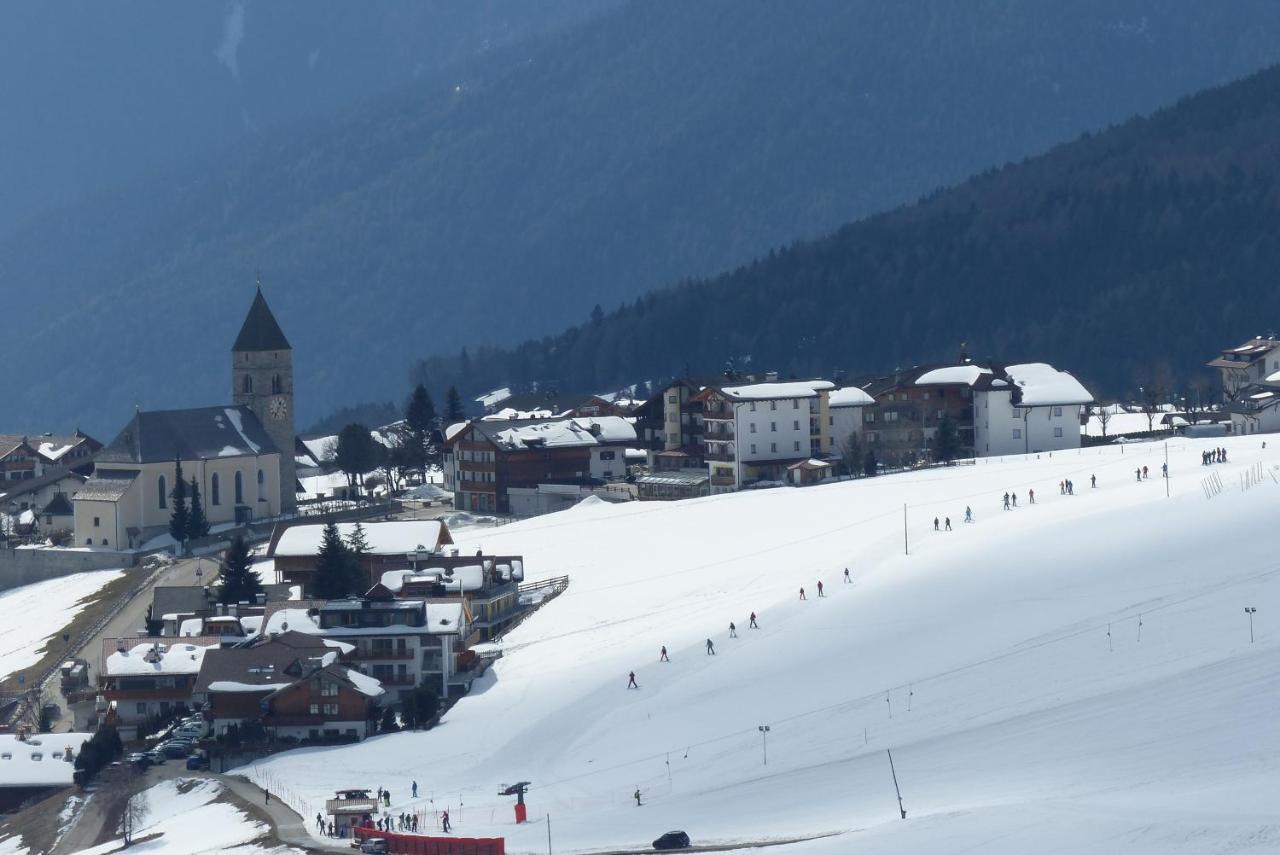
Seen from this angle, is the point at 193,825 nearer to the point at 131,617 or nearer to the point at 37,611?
the point at 131,617

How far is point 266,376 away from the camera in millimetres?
107750

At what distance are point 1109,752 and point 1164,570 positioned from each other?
13.1 metres

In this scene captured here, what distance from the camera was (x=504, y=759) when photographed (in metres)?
57.2

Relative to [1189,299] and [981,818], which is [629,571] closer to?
[981,818]

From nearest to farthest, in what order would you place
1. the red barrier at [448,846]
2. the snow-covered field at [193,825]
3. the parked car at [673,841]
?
the parked car at [673,841]
the red barrier at [448,846]
the snow-covered field at [193,825]

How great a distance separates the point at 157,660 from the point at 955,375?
143ft

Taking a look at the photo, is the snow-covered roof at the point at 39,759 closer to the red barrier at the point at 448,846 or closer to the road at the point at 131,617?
the road at the point at 131,617

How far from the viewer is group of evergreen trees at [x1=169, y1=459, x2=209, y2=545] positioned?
94.2 meters

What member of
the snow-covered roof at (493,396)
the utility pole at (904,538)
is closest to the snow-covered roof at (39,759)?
the utility pole at (904,538)

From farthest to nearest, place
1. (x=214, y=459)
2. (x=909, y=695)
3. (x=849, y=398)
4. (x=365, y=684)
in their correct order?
(x=849, y=398), (x=214, y=459), (x=365, y=684), (x=909, y=695)

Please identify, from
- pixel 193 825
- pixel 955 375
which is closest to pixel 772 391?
pixel 955 375

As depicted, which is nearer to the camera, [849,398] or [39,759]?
[39,759]

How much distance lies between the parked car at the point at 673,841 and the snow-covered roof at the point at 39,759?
20.5m

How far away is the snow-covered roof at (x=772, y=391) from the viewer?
9650cm
